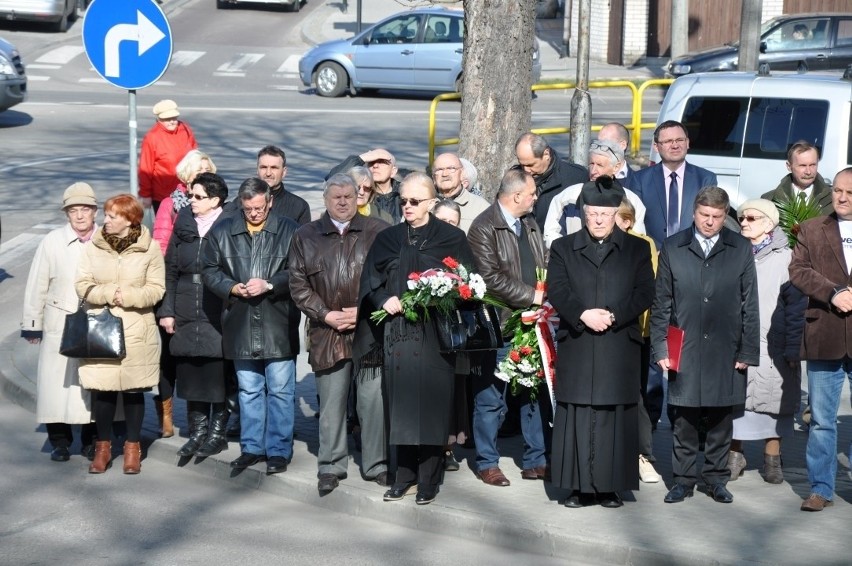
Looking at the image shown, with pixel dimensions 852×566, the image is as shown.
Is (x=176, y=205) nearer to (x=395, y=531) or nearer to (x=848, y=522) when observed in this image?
(x=395, y=531)

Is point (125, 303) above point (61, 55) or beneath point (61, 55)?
beneath

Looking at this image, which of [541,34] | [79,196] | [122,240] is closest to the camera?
[122,240]

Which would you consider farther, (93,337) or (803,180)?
(803,180)

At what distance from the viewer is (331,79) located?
96.9ft

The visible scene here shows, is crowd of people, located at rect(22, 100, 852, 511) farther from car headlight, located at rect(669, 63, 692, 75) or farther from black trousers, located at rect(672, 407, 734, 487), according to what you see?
car headlight, located at rect(669, 63, 692, 75)

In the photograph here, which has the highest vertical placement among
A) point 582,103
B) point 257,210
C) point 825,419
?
point 582,103

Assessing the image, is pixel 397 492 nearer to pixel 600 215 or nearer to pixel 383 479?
pixel 383 479

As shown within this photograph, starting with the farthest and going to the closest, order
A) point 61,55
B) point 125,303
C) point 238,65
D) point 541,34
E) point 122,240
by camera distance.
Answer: point 541,34 < point 238,65 < point 61,55 < point 122,240 < point 125,303

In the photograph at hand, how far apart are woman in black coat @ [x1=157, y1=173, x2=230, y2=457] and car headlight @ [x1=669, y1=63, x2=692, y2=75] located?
18622 mm

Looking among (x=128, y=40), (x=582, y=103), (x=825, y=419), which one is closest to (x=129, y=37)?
(x=128, y=40)

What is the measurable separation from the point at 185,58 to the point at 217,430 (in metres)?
28.5

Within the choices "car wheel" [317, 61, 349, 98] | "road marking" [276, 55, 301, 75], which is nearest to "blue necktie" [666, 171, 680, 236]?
"car wheel" [317, 61, 349, 98]

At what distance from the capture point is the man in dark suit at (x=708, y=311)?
7.87 meters

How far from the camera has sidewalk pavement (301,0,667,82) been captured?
113 ft
